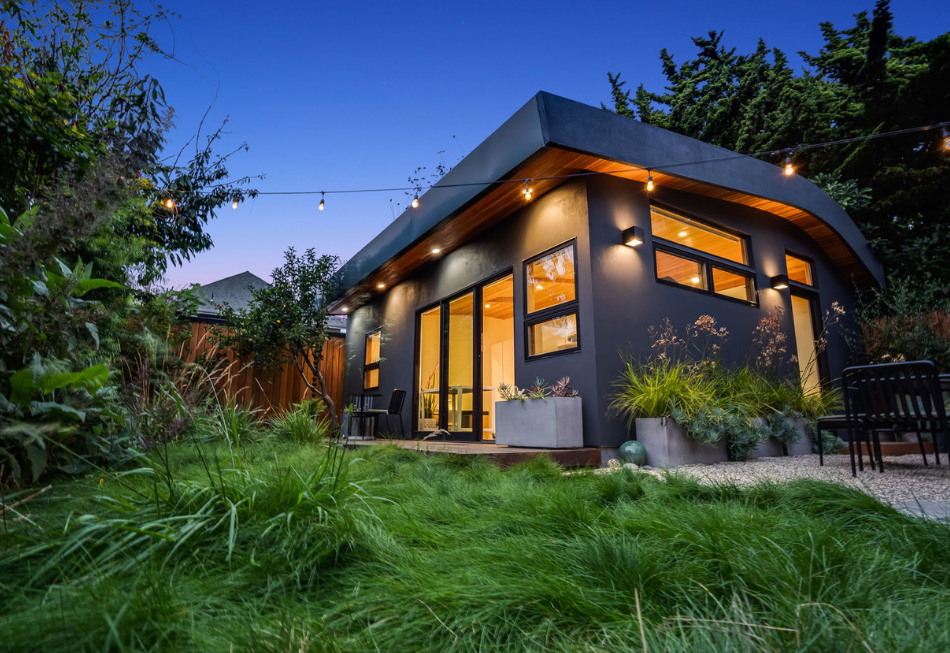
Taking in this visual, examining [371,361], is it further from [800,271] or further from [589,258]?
[800,271]

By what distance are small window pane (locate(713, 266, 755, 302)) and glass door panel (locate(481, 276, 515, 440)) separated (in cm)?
272

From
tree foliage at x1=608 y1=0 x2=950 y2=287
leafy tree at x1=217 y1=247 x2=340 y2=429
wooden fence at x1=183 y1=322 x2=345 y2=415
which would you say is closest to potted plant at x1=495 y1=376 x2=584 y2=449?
leafy tree at x1=217 y1=247 x2=340 y2=429

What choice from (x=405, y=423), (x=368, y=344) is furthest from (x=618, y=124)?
(x=368, y=344)

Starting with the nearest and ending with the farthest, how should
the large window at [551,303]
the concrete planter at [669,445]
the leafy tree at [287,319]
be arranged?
the concrete planter at [669,445]
the large window at [551,303]
the leafy tree at [287,319]

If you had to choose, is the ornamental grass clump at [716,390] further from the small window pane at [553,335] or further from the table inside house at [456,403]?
the table inside house at [456,403]

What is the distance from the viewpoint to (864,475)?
10.6 feet

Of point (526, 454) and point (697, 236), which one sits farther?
point (697, 236)

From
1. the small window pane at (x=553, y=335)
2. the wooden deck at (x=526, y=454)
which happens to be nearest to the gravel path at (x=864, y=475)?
the wooden deck at (x=526, y=454)

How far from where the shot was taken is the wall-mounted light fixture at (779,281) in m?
6.29

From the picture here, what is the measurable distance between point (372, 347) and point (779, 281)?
704cm

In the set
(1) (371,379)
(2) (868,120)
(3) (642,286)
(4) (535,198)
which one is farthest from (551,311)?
(2) (868,120)

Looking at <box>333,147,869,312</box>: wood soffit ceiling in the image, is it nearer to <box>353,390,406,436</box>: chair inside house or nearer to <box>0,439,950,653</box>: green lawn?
<box>353,390,406,436</box>: chair inside house

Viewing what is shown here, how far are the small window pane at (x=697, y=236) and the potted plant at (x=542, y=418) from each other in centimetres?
226

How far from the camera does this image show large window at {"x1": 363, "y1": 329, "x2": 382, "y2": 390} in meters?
9.13
